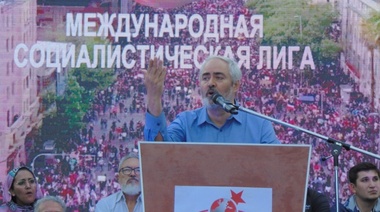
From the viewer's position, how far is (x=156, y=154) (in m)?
2.55

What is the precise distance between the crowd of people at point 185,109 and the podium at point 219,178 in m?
4.90

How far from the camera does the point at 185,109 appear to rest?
24.7 ft

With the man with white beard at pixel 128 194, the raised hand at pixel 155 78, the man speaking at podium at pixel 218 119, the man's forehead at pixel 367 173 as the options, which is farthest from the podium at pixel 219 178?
the man's forehead at pixel 367 173

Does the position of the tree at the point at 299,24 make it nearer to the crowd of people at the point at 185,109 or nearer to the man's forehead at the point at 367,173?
the crowd of people at the point at 185,109

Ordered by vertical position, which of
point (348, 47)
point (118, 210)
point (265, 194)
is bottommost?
point (118, 210)

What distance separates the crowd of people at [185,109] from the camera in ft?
24.6

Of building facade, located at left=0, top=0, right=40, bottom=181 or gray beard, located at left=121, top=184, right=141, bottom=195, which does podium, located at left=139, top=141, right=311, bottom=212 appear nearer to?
gray beard, located at left=121, top=184, right=141, bottom=195

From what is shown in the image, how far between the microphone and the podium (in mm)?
464

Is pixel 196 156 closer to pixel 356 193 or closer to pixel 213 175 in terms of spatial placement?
pixel 213 175

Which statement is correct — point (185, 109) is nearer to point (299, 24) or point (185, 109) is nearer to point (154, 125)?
point (299, 24)

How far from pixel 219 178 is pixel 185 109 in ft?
16.4

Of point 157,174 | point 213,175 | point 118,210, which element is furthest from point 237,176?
point 118,210

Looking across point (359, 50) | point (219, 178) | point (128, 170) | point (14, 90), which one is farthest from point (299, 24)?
point (219, 178)

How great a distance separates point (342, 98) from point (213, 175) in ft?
17.3
